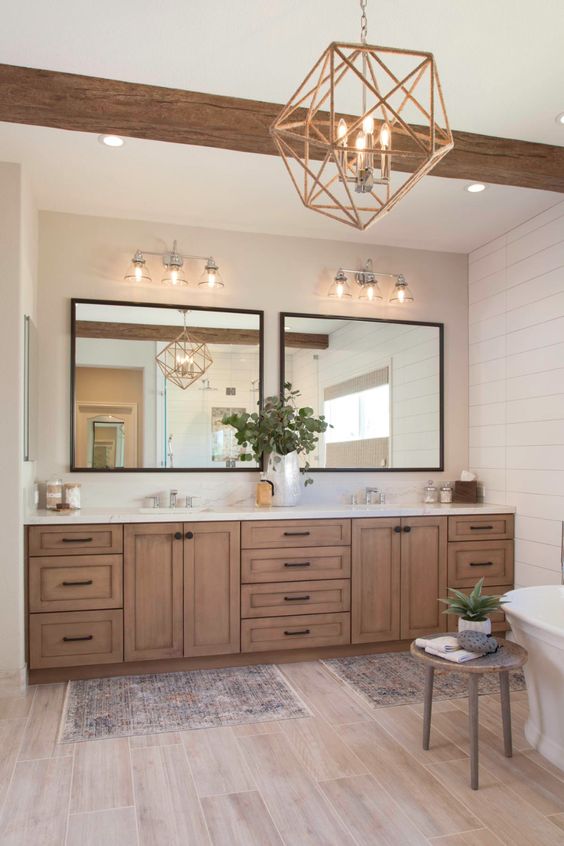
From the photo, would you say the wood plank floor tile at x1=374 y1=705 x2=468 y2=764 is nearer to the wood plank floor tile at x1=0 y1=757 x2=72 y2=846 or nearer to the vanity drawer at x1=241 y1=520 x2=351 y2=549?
the vanity drawer at x1=241 y1=520 x2=351 y2=549

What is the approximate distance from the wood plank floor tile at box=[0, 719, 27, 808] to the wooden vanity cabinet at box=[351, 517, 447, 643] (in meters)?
1.90

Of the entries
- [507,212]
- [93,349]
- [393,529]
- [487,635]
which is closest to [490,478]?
[393,529]

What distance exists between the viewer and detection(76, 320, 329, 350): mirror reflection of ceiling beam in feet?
13.7

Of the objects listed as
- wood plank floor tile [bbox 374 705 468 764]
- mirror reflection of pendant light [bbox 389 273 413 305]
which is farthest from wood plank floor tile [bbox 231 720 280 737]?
mirror reflection of pendant light [bbox 389 273 413 305]

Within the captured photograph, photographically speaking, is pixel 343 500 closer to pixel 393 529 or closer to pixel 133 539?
pixel 393 529

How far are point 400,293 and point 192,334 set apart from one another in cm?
149

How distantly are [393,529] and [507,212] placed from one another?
207 cm

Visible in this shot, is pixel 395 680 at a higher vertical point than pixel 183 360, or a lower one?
lower

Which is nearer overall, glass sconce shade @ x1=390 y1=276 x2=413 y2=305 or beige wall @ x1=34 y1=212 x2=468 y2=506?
beige wall @ x1=34 y1=212 x2=468 y2=506

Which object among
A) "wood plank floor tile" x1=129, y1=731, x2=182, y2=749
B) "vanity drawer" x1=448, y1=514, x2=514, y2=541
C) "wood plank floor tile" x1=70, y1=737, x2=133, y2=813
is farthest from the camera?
"vanity drawer" x1=448, y1=514, x2=514, y2=541

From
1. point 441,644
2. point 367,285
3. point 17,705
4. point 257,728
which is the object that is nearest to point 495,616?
point 441,644

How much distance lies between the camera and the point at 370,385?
15.2 feet

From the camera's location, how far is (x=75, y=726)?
3.04 m

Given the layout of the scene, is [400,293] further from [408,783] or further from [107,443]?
[408,783]
